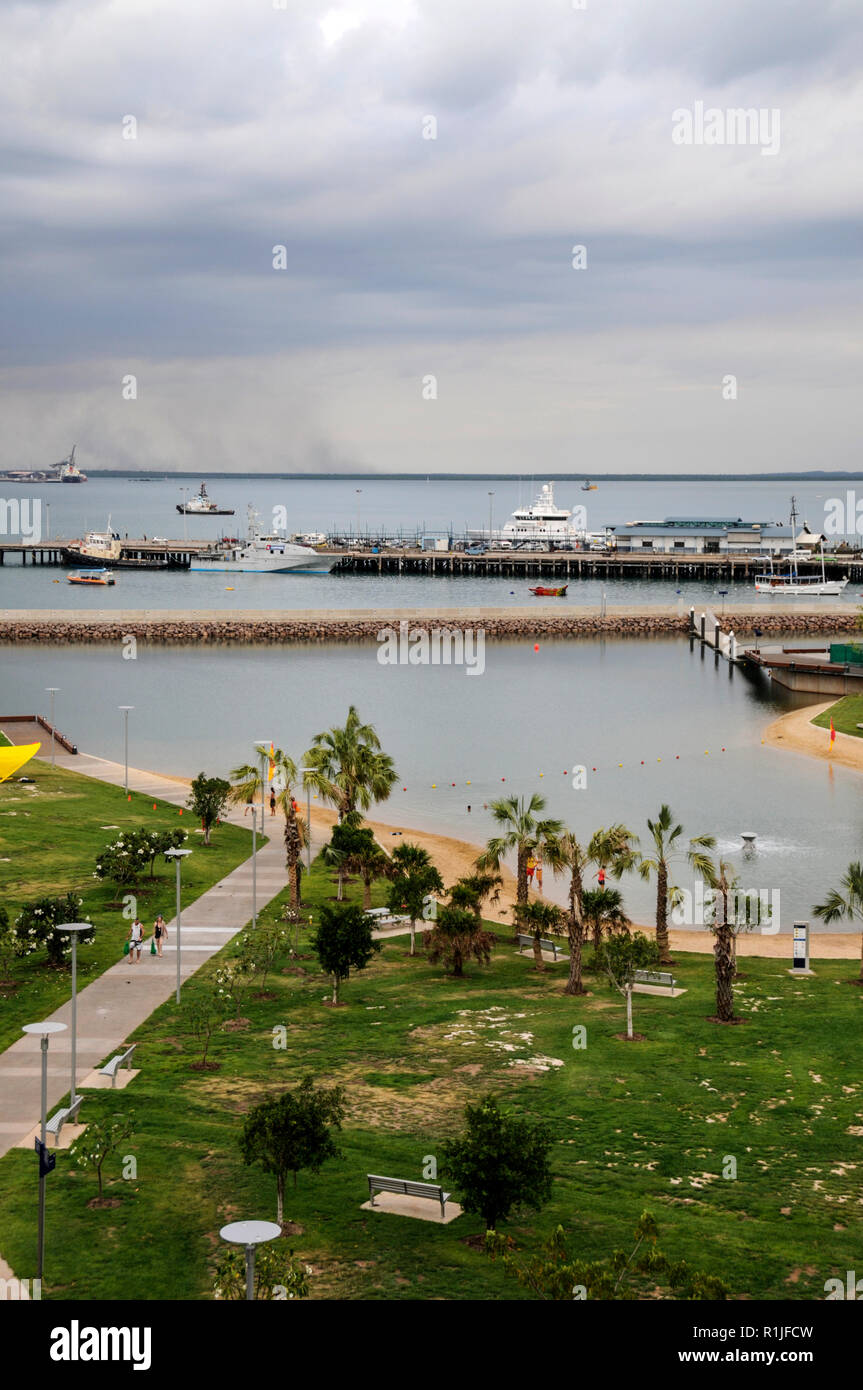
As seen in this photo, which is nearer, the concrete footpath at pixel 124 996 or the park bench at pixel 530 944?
the concrete footpath at pixel 124 996

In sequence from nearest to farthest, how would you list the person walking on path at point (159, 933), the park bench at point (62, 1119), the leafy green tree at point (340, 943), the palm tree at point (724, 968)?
the park bench at point (62, 1119)
the palm tree at point (724, 968)
the leafy green tree at point (340, 943)
the person walking on path at point (159, 933)

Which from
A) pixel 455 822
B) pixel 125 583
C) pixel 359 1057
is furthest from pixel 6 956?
pixel 125 583

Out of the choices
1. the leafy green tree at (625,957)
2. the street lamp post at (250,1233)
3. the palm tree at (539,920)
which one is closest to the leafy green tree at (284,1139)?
the street lamp post at (250,1233)

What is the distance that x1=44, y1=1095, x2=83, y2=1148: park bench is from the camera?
74.9ft

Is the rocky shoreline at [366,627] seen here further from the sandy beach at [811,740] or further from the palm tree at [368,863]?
the palm tree at [368,863]

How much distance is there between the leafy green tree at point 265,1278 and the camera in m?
16.1

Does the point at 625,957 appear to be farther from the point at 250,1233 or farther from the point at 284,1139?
the point at 250,1233

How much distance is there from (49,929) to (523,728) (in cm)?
5405

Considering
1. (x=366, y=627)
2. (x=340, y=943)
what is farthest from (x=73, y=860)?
(x=366, y=627)

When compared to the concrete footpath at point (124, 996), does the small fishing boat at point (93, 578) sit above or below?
above

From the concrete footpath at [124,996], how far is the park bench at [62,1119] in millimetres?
204

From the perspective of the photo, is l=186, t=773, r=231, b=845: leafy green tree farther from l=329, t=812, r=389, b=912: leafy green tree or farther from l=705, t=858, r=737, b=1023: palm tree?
l=705, t=858, r=737, b=1023: palm tree

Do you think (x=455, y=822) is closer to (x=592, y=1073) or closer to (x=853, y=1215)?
(x=592, y=1073)

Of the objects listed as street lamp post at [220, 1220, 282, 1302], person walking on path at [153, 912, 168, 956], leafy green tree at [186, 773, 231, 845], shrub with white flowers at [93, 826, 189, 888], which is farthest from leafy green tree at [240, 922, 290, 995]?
street lamp post at [220, 1220, 282, 1302]
